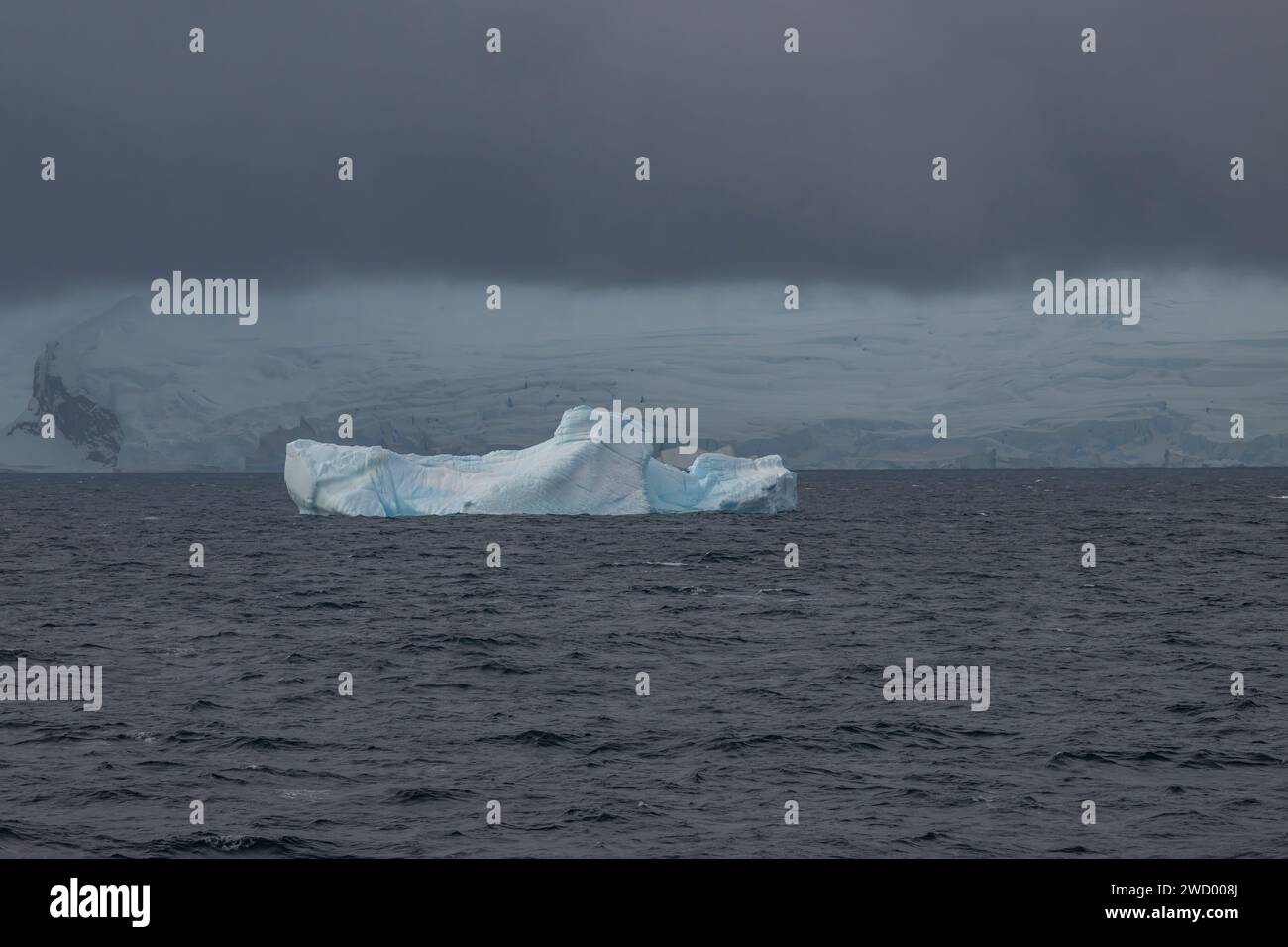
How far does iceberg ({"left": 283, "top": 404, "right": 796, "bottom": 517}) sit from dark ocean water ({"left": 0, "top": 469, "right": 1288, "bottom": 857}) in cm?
1400

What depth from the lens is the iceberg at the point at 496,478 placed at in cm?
6362

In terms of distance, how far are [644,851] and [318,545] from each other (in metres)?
45.7

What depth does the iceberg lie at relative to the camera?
63625 millimetres

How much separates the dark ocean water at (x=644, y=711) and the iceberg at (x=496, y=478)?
45.9ft

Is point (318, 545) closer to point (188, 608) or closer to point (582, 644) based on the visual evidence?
point (188, 608)

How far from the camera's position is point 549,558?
49875 millimetres

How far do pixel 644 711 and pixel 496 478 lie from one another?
4456 cm
